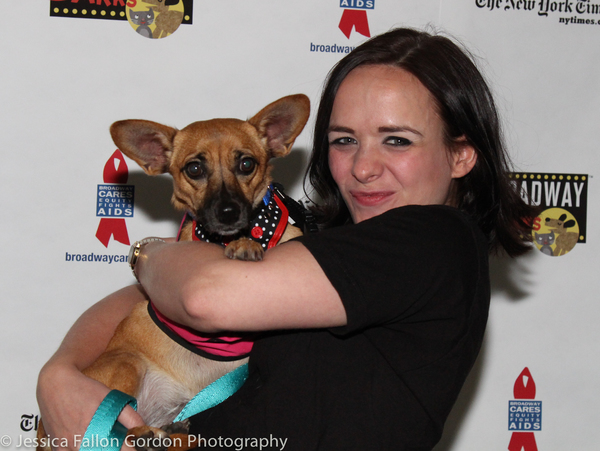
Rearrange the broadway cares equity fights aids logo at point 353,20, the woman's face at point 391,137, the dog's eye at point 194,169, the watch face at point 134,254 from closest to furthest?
the woman's face at point 391,137, the watch face at point 134,254, the dog's eye at point 194,169, the broadway cares equity fights aids logo at point 353,20

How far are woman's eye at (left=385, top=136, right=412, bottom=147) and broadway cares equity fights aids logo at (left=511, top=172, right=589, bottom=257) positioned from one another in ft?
5.80

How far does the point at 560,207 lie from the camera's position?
119 inches

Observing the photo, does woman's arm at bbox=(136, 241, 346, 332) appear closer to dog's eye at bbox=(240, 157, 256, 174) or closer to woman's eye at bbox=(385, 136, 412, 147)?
woman's eye at bbox=(385, 136, 412, 147)

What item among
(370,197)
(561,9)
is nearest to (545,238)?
(561,9)

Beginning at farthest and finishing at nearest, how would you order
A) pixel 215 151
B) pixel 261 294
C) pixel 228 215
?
pixel 215 151
pixel 228 215
pixel 261 294

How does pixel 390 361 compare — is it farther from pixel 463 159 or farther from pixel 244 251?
pixel 463 159

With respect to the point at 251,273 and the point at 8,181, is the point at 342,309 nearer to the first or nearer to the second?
the point at 251,273

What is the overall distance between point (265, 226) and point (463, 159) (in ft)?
2.71

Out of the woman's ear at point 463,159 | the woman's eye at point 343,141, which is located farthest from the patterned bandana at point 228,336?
the woman's ear at point 463,159

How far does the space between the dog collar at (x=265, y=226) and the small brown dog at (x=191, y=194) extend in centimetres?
3

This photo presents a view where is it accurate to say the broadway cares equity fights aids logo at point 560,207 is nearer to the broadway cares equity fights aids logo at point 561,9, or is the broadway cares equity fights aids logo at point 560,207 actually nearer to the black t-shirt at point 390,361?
the broadway cares equity fights aids logo at point 561,9

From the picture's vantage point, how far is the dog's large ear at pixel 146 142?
83.7 inches

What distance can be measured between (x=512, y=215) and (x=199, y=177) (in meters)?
1.37

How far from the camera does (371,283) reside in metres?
1.16
